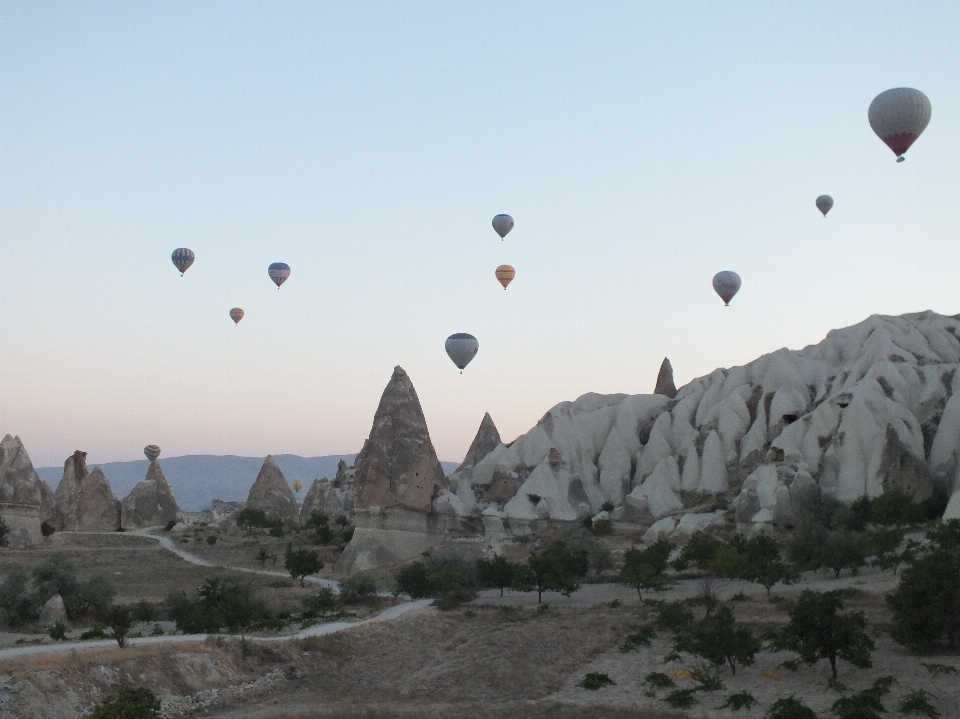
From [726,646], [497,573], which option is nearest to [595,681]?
[726,646]

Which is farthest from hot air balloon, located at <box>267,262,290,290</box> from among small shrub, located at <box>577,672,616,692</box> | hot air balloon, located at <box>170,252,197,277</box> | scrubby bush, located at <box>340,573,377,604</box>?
small shrub, located at <box>577,672,616,692</box>

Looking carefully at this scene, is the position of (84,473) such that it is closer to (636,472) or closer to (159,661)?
(636,472)

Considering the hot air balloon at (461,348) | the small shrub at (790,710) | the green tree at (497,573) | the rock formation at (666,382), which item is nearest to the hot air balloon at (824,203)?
the rock formation at (666,382)

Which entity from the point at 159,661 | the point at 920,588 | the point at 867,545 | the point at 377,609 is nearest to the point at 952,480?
the point at 867,545

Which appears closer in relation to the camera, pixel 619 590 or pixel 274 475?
pixel 619 590

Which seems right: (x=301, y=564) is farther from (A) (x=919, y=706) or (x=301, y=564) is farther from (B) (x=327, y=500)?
(B) (x=327, y=500)

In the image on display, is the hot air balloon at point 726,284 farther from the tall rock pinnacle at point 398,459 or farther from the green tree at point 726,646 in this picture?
the green tree at point 726,646

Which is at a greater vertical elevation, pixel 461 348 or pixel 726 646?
pixel 461 348

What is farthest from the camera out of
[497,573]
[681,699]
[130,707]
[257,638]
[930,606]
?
[497,573]
